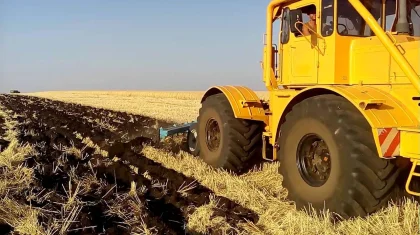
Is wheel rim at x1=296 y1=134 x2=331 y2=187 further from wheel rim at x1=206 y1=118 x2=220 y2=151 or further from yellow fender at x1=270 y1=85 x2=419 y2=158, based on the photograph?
wheel rim at x1=206 y1=118 x2=220 y2=151

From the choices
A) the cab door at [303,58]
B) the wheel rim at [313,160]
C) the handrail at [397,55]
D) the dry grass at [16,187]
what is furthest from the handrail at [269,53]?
the dry grass at [16,187]

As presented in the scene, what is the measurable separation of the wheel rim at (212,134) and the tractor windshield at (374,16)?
8.95 ft

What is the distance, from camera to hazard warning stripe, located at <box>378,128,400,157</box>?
148 inches

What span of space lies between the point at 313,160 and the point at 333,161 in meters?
0.51

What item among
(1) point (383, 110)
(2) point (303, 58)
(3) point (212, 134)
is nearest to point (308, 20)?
(2) point (303, 58)

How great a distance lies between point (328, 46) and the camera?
502 centimetres

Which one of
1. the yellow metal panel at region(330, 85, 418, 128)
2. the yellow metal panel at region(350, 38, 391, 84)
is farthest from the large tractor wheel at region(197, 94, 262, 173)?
the yellow metal panel at region(330, 85, 418, 128)

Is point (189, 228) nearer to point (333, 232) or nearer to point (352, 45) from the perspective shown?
point (333, 232)

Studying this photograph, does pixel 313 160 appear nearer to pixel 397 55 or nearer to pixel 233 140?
pixel 397 55

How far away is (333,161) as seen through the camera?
420 centimetres

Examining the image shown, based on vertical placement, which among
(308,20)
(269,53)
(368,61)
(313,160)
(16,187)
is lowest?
(16,187)

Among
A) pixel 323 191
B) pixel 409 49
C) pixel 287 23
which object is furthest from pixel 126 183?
pixel 409 49

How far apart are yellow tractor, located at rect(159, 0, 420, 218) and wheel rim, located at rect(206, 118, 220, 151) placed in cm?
36

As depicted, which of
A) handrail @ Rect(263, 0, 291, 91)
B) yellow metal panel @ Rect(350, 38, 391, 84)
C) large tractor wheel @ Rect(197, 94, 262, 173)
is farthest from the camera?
large tractor wheel @ Rect(197, 94, 262, 173)
